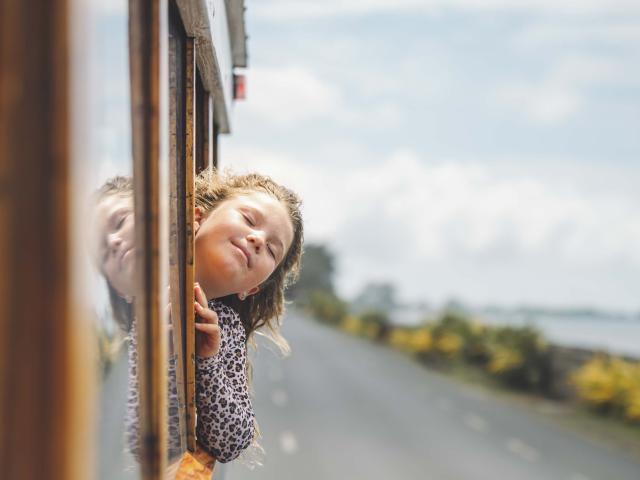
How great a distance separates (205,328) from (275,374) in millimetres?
32031

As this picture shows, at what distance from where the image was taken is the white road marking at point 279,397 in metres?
26.7

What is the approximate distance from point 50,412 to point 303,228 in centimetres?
113

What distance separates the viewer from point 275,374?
33156mm

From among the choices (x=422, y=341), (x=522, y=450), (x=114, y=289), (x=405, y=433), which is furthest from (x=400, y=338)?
(x=114, y=289)

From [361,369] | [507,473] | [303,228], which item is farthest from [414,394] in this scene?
[303,228]

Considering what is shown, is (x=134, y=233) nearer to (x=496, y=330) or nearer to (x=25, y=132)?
(x=25, y=132)

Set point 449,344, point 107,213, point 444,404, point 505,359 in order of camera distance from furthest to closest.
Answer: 1. point 449,344
2. point 444,404
3. point 505,359
4. point 107,213

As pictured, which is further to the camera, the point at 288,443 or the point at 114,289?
the point at 288,443

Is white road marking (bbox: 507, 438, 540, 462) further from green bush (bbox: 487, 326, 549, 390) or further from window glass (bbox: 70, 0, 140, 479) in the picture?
window glass (bbox: 70, 0, 140, 479)

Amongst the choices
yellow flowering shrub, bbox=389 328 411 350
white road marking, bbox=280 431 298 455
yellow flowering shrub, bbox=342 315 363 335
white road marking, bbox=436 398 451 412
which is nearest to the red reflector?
white road marking, bbox=280 431 298 455

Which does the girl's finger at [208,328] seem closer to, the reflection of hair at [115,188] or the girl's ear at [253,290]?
the girl's ear at [253,290]

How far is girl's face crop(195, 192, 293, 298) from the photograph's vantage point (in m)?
1.56

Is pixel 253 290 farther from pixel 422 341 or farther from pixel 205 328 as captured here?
pixel 422 341

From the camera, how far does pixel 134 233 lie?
98 centimetres
